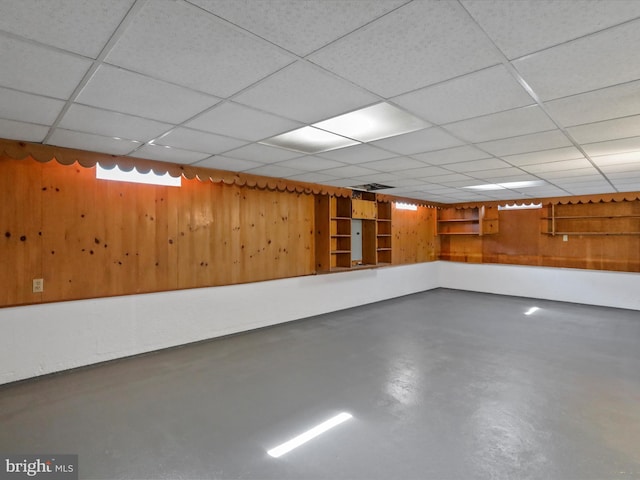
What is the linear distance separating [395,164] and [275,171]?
4.81 ft

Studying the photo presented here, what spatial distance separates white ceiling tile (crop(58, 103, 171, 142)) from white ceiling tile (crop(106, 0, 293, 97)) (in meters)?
0.77

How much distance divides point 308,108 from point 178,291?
289cm

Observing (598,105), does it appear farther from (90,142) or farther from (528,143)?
(90,142)

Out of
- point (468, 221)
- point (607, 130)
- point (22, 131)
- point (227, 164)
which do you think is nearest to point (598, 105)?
point (607, 130)

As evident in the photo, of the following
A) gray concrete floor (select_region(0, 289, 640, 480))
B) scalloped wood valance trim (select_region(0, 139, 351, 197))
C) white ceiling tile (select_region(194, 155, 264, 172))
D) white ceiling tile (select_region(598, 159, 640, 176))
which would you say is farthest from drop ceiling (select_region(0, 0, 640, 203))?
gray concrete floor (select_region(0, 289, 640, 480))

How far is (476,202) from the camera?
25.8 ft

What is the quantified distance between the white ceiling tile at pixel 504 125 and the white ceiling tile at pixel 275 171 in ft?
6.73

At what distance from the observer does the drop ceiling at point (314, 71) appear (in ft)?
3.97

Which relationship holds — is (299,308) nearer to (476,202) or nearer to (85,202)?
(85,202)

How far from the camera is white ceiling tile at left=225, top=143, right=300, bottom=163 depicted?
3078 millimetres

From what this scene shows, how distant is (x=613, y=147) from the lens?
2.97 metres

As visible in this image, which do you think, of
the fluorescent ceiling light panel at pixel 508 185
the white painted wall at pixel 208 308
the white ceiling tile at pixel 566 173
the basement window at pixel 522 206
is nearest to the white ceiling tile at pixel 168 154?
the white painted wall at pixel 208 308

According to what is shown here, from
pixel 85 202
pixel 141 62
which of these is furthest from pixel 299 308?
pixel 141 62

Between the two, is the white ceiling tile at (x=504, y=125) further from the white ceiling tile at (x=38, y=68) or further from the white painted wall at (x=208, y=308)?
the white painted wall at (x=208, y=308)
